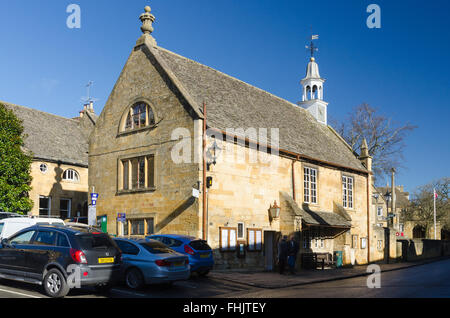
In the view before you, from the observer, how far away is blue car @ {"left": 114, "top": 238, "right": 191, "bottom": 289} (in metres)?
13.9

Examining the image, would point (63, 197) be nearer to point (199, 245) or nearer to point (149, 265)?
point (199, 245)

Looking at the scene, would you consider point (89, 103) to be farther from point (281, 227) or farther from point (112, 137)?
point (281, 227)

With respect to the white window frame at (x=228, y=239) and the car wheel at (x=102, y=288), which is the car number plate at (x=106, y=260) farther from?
the white window frame at (x=228, y=239)

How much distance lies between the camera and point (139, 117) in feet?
79.6

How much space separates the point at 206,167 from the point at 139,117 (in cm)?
540

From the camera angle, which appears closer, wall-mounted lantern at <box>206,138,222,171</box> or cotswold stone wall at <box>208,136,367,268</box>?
wall-mounted lantern at <box>206,138,222,171</box>

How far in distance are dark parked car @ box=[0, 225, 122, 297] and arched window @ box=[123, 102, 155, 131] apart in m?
11.4

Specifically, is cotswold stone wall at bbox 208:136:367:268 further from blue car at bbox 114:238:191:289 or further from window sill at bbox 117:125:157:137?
blue car at bbox 114:238:191:289

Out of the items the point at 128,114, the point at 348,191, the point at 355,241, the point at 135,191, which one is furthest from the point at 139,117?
the point at 355,241

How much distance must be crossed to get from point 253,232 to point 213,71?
10.5 metres

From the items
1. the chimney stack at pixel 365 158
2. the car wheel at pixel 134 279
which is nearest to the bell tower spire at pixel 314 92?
the chimney stack at pixel 365 158

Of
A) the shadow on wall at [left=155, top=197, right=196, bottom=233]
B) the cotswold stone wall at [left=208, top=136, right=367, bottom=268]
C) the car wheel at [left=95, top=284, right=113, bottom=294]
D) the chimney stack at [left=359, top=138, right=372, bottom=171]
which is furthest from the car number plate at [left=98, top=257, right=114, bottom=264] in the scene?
the chimney stack at [left=359, top=138, right=372, bottom=171]

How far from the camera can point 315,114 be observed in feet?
120

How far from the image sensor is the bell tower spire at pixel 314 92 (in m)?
36.8
